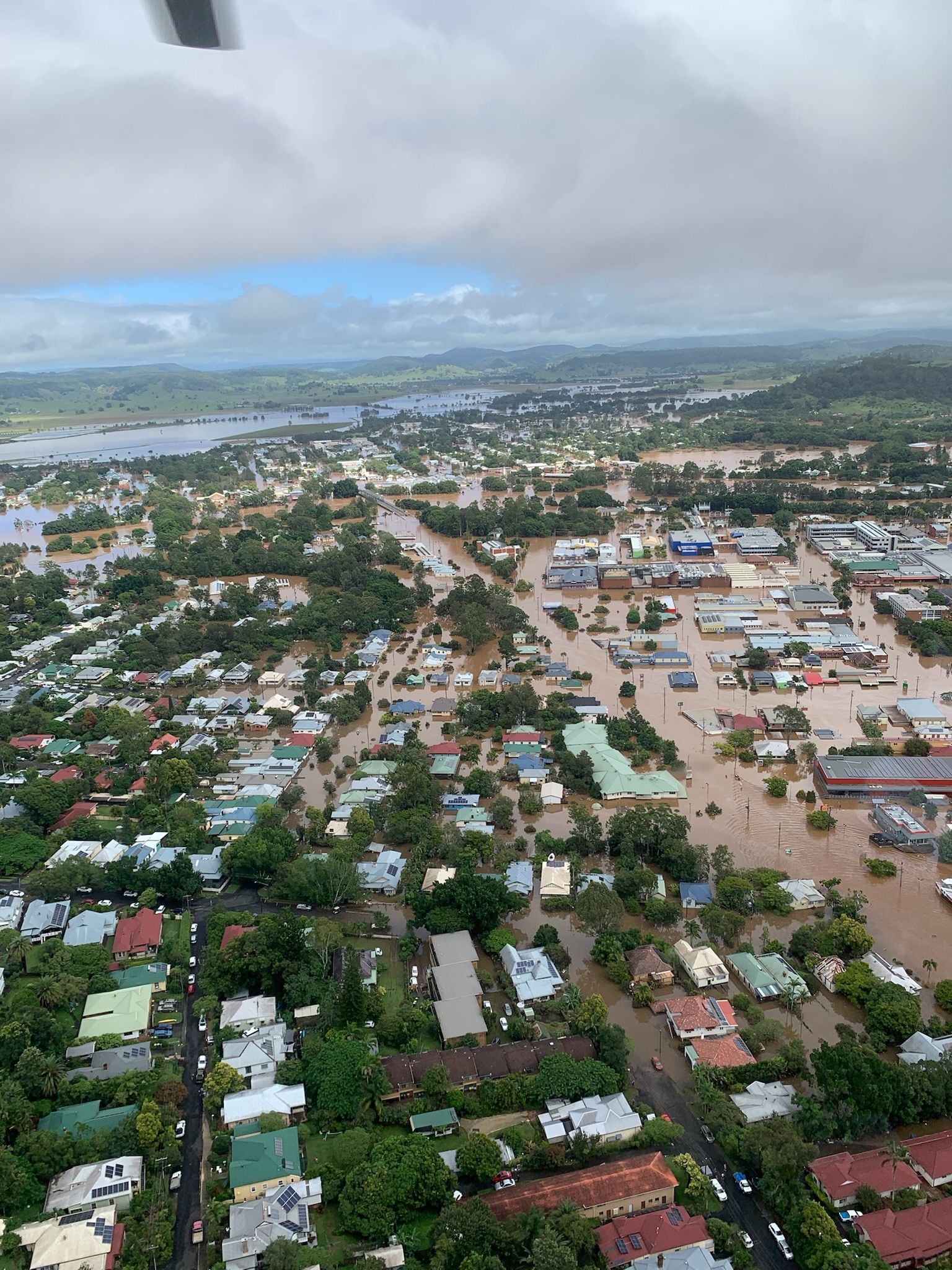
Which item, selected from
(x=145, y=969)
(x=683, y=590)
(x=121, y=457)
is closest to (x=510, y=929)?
(x=145, y=969)

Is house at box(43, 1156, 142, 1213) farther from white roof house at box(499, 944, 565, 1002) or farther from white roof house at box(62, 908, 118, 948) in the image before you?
white roof house at box(499, 944, 565, 1002)

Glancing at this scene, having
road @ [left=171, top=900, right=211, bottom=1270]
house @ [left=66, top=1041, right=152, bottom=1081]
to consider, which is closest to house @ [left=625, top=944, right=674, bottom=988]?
road @ [left=171, top=900, right=211, bottom=1270]

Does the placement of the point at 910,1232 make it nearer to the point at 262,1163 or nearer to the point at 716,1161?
the point at 716,1161

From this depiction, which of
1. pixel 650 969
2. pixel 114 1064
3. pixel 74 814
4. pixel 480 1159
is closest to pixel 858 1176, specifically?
pixel 650 969

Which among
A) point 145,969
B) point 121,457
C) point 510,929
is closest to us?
point 145,969

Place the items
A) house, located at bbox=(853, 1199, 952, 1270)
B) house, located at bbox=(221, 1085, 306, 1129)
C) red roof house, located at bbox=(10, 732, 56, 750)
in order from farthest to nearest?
red roof house, located at bbox=(10, 732, 56, 750)
house, located at bbox=(221, 1085, 306, 1129)
house, located at bbox=(853, 1199, 952, 1270)

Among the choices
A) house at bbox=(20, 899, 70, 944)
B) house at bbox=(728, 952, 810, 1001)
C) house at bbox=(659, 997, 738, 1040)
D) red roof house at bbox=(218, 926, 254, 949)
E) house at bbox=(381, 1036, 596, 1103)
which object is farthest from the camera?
house at bbox=(20, 899, 70, 944)

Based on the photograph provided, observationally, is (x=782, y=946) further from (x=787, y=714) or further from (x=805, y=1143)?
(x=787, y=714)
